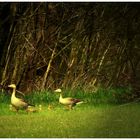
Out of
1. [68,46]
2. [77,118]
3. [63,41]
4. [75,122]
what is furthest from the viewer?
[68,46]

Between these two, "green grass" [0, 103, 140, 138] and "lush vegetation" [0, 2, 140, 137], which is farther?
"lush vegetation" [0, 2, 140, 137]

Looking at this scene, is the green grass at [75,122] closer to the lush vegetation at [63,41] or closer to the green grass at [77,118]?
the green grass at [77,118]

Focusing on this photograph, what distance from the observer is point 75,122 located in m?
11.9

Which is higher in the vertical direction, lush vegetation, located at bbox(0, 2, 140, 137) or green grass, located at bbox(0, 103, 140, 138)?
lush vegetation, located at bbox(0, 2, 140, 137)

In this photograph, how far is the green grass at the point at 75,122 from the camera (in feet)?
35.1

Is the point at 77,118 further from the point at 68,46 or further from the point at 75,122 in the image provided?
the point at 68,46

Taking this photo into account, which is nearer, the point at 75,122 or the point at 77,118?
the point at 75,122

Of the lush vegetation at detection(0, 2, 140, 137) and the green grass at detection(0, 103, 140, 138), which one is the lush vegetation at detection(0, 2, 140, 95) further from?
the green grass at detection(0, 103, 140, 138)

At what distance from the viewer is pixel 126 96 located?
15633 millimetres

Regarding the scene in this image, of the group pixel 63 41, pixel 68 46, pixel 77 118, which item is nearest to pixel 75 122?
pixel 77 118

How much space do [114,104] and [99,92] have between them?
4.76ft

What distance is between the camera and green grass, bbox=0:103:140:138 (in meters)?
10.7

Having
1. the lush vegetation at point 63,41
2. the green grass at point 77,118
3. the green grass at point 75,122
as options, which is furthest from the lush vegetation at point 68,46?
the green grass at point 75,122

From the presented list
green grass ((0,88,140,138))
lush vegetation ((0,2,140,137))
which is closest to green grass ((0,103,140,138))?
green grass ((0,88,140,138))
